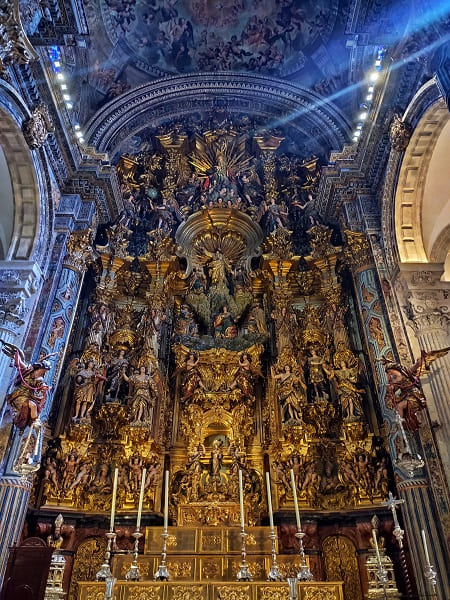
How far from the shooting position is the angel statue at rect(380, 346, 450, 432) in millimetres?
7875

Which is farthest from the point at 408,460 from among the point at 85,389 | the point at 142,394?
the point at 85,389

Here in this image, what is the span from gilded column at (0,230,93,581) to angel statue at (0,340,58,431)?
31 cm

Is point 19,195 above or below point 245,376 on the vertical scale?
above

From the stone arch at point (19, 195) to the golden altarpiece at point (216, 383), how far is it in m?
2.19

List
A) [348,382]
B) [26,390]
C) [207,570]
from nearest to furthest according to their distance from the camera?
[207,570]
[26,390]
[348,382]

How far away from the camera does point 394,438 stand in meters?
8.27

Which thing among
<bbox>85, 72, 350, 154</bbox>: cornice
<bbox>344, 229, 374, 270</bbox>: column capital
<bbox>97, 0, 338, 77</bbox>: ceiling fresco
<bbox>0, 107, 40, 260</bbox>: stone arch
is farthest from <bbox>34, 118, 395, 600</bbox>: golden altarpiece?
<bbox>97, 0, 338, 77</bbox>: ceiling fresco

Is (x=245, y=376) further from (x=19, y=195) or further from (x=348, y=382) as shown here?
(x=19, y=195)

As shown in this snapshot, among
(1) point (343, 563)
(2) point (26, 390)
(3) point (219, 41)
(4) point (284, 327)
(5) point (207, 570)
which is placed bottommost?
(5) point (207, 570)

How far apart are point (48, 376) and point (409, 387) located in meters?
6.86

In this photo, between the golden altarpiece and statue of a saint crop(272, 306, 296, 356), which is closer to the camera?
the golden altarpiece

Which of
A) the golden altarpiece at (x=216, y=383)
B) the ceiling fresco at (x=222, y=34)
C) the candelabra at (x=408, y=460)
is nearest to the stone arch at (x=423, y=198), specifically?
the golden altarpiece at (x=216, y=383)

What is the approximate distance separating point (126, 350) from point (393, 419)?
631cm

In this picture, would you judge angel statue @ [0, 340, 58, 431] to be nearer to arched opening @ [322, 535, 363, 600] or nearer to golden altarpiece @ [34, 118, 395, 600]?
golden altarpiece @ [34, 118, 395, 600]
